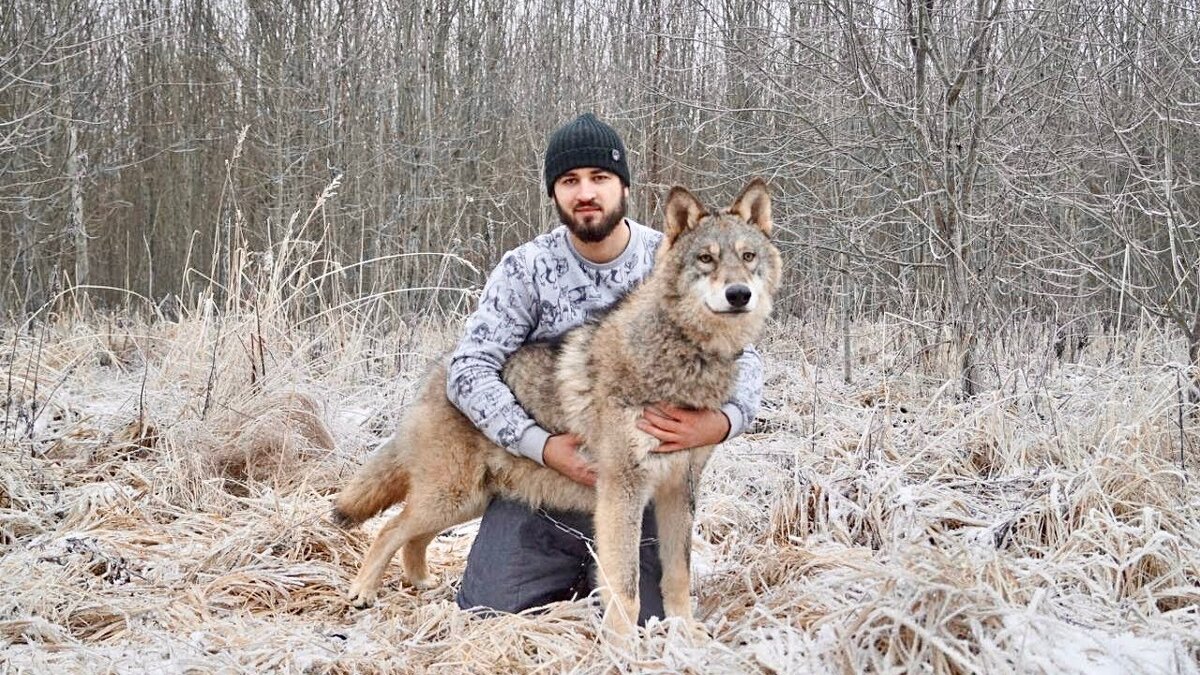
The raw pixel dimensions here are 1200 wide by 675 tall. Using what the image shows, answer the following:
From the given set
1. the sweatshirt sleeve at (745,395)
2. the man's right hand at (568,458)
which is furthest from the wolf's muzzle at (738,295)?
the man's right hand at (568,458)

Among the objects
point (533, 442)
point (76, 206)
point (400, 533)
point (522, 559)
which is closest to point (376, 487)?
point (400, 533)

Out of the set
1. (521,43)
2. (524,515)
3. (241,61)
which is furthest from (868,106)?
(241,61)

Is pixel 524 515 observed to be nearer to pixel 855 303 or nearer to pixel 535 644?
pixel 535 644

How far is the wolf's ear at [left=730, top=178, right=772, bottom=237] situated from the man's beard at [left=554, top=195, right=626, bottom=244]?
53cm

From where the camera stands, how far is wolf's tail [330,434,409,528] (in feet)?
11.8

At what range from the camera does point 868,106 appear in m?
5.94

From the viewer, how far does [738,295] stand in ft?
9.52

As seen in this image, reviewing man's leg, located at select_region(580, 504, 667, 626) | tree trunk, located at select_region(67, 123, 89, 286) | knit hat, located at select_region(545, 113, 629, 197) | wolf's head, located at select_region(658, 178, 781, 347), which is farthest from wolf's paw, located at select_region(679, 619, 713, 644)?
tree trunk, located at select_region(67, 123, 89, 286)

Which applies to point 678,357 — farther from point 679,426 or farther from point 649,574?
point 649,574

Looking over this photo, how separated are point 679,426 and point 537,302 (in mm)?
942

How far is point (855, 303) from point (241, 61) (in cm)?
973

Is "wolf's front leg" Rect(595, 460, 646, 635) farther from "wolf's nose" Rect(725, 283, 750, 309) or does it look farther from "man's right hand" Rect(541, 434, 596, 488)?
"wolf's nose" Rect(725, 283, 750, 309)

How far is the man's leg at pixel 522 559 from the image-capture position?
135 inches

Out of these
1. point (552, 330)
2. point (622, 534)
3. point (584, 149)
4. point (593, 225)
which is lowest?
point (622, 534)
